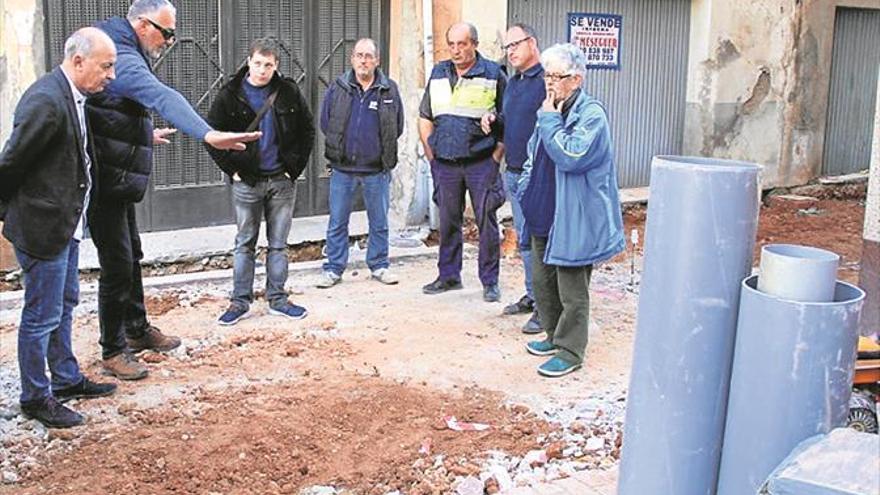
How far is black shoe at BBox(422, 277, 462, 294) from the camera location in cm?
746

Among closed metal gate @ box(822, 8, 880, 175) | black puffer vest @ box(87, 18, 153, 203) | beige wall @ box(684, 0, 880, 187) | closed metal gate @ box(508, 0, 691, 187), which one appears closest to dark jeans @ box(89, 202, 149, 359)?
black puffer vest @ box(87, 18, 153, 203)

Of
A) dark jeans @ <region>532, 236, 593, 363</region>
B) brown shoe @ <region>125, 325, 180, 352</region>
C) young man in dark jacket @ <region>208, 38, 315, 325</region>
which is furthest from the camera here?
young man in dark jacket @ <region>208, 38, 315, 325</region>

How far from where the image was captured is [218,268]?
8.04 meters

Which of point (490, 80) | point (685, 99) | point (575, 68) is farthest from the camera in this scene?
point (685, 99)

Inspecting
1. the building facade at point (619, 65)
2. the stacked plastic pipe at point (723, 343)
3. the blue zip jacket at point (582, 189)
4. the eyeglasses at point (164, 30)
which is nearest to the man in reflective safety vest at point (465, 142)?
the blue zip jacket at point (582, 189)

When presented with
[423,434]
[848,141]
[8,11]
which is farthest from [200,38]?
[848,141]

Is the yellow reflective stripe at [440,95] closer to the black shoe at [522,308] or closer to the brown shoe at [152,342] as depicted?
the black shoe at [522,308]

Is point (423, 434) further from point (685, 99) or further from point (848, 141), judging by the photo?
point (848, 141)

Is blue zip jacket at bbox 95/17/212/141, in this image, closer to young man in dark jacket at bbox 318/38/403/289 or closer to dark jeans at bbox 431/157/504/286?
young man in dark jacket at bbox 318/38/403/289

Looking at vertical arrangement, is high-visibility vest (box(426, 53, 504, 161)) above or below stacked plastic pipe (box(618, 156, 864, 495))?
above

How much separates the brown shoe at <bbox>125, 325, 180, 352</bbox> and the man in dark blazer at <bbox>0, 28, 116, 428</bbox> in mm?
1077

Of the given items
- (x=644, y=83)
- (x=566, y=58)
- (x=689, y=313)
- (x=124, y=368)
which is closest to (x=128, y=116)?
(x=124, y=368)

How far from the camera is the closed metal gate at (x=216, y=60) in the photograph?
8.22 m

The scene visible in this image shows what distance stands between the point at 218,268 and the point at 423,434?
3.68 meters
